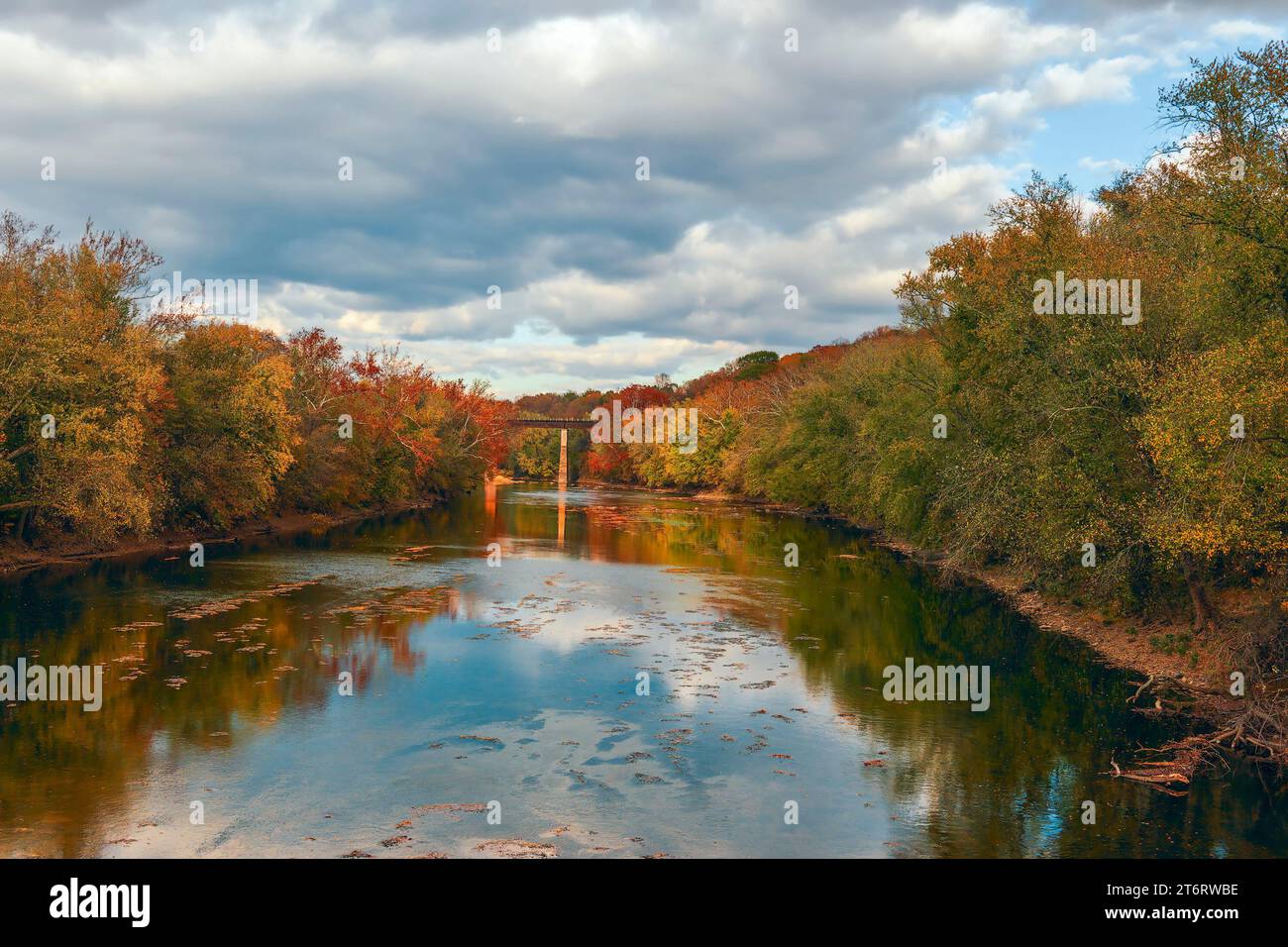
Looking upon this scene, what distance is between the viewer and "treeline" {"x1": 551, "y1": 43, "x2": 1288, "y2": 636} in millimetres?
19250

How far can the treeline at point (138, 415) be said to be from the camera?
3872 centimetres

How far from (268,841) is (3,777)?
242 inches

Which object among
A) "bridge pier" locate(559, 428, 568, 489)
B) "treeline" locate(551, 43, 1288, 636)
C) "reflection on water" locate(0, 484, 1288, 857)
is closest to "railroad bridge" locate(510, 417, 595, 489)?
"bridge pier" locate(559, 428, 568, 489)

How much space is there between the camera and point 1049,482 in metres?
28.0

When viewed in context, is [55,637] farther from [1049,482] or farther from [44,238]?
[1049,482]

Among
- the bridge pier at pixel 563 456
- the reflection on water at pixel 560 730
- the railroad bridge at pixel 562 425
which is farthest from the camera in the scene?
the bridge pier at pixel 563 456

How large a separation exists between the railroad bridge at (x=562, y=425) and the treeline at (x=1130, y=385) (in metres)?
118

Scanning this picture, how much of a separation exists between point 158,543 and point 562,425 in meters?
124

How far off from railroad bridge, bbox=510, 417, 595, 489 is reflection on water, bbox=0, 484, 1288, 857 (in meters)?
125

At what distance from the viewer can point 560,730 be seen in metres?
20.5

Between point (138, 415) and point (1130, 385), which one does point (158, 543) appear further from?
point (1130, 385)

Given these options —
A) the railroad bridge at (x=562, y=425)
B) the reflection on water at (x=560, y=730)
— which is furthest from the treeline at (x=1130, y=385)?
the railroad bridge at (x=562, y=425)

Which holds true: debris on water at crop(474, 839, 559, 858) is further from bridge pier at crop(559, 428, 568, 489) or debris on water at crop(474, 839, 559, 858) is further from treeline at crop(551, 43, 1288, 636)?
bridge pier at crop(559, 428, 568, 489)

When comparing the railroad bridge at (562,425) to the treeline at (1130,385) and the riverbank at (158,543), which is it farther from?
the treeline at (1130,385)
